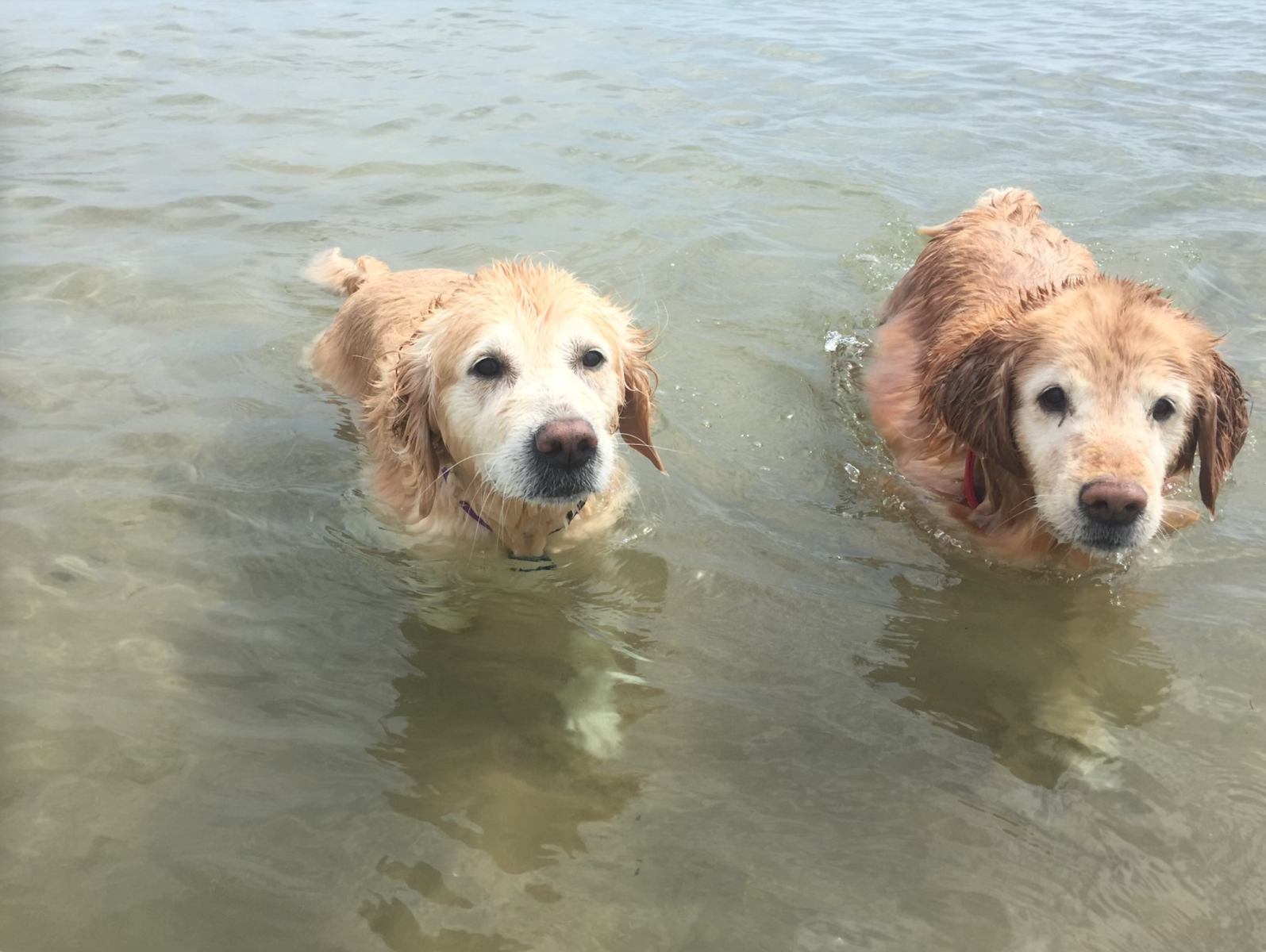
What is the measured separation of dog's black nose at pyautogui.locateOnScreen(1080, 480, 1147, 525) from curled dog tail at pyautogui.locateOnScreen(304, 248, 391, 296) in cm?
417

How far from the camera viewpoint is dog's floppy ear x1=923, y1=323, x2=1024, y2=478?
14.0 feet

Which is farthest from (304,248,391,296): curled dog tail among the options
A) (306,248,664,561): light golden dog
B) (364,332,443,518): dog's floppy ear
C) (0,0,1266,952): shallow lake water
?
(364,332,443,518): dog's floppy ear

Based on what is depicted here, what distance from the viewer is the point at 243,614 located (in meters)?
4.21

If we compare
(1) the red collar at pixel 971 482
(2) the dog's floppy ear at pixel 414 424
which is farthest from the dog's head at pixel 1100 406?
(2) the dog's floppy ear at pixel 414 424

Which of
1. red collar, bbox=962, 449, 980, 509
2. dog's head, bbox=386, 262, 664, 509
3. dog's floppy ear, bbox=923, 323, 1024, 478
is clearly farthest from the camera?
red collar, bbox=962, 449, 980, 509

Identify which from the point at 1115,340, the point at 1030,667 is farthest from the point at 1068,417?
the point at 1030,667

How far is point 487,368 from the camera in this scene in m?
3.96

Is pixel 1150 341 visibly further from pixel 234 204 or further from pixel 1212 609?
pixel 234 204

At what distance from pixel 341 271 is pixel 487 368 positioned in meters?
3.44

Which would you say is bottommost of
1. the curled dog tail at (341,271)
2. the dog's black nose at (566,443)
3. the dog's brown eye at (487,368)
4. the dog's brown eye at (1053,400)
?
the curled dog tail at (341,271)

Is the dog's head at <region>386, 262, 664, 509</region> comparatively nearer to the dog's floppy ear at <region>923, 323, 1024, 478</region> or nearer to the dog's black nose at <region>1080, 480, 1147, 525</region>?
the dog's floppy ear at <region>923, 323, 1024, 478</region>

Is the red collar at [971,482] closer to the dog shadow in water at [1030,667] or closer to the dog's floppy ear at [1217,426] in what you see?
the dog shadow in water at [1030,667]

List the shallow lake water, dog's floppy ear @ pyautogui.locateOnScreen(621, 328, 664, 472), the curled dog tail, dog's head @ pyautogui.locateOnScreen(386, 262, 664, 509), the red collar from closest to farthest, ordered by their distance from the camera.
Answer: the shallow lake water
dog's head @ pyautogui.locateOnScreen(386, 262, 664, 509)
dog's floppy ear @ pyautogui.locateOnScreen(621, 328, 664, 472)
the red collar
the curled dog tail

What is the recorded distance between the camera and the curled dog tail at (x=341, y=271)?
20.5ft
